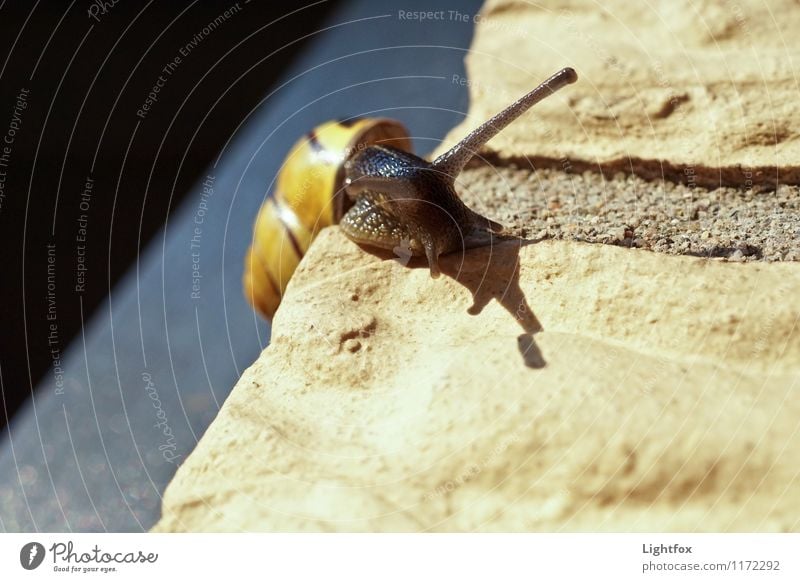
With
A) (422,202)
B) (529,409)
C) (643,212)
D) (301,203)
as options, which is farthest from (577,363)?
(301,203)

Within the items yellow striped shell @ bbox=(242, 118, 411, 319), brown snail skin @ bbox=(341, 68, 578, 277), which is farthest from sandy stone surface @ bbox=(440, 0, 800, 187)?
brown snail skin @ bbox=(341, 68, 578, 277)

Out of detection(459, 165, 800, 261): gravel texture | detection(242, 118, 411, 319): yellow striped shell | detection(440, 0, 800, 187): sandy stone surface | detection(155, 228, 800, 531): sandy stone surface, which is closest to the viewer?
detection(155, 228, 800, 531): sandy stone surface

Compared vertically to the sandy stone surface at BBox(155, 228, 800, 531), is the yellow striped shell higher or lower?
higher

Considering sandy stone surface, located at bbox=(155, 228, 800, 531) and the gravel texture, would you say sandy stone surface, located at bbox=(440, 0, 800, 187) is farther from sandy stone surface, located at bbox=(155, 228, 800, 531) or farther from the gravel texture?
sandy stone surface, located at bbox=(155, 228, 800, 531)

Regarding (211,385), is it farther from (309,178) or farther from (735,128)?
(735,128)

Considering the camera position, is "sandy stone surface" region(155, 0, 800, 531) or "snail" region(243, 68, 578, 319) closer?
"sandy stone surface" region(155, 0, 800, 531)

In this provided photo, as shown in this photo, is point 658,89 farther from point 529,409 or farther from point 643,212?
point 529,409
